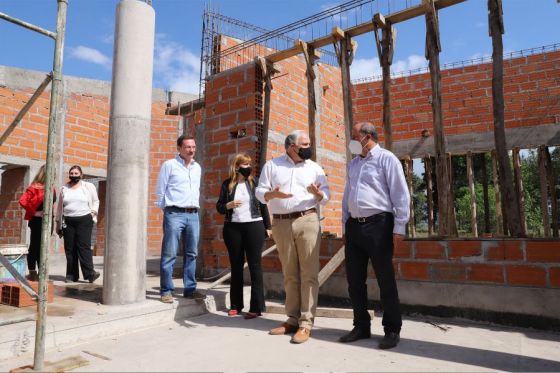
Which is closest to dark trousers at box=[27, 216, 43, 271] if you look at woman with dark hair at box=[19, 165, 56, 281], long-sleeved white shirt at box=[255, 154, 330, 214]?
woman with dark hair at box=[19, 165, 56, 281]

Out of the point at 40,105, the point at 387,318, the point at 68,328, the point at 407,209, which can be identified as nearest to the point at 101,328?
the point at 68,328

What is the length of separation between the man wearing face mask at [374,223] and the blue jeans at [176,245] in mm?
1672

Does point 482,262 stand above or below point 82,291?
above

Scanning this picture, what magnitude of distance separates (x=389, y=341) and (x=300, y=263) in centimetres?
86

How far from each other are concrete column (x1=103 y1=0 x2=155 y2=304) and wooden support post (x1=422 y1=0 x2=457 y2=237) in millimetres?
2955

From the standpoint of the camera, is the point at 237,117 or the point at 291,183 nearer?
the point at 291,183

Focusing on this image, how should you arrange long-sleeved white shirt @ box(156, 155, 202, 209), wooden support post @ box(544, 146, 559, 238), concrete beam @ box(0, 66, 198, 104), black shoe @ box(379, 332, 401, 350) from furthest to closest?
concrete beam @ box(0, 66, 198, 104)
wooden support post @ box(544, 146, 559, 238)
long-sleeved white shirt @ box(156, 155, 202, 209)
black shoe @ box(379, 332, 401, 350)

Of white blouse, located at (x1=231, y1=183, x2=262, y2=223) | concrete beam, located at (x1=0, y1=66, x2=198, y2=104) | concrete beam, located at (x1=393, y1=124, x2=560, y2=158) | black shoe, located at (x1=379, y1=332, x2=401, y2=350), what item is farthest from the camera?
concrete beam, located at (x1=0, y1=66, x2=198, y2=104)

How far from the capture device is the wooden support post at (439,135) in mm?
4395

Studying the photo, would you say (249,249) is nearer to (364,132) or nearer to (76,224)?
(364,132)

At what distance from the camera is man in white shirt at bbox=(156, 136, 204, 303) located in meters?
4.08

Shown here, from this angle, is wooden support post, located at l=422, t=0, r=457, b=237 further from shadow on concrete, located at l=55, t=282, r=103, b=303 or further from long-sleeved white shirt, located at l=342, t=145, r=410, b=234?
shadow on concrete, located at l=55, t=282, r=103, b=303

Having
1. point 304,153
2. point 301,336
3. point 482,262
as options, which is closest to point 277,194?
point 304,153

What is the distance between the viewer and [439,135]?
447cm
